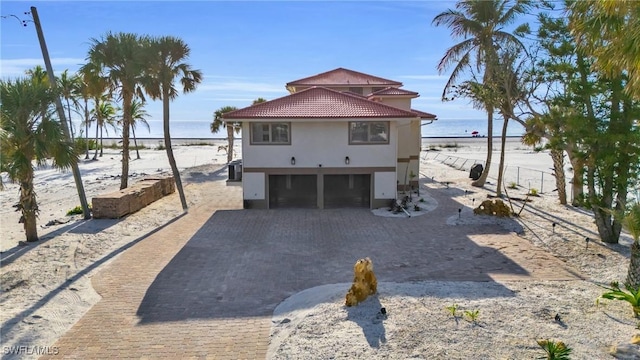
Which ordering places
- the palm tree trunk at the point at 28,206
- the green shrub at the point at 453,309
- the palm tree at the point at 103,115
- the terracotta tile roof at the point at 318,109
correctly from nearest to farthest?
1. the green shrub at the point at 453,309
2. the palm tree trunk at the point at 28,206
3. the terracotta tile roof at the point at 318,109
4. the palm tree at the point at 103,115

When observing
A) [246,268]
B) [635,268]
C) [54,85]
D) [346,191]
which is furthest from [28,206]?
[635,268]

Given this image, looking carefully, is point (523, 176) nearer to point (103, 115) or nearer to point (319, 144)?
point (319, 144)

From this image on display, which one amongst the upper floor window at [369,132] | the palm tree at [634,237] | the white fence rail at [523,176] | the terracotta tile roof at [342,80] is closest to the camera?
the palm tree at [634,237]

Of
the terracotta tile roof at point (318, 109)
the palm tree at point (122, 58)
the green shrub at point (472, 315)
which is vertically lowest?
the green shrub at point (472, 315)

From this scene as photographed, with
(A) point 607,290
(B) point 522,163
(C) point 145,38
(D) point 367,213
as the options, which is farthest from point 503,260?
(B) point 522,163

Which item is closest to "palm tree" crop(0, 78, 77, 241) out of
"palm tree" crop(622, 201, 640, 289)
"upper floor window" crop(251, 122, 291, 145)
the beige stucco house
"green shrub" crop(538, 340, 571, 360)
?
the beige stucco house

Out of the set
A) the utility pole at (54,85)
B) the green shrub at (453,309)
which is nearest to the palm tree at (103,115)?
the utility pole at (54,85)

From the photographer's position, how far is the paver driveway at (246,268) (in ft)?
29.1

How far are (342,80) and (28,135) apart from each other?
67.3 feet

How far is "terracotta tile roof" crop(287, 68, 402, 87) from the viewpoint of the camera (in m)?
30.7

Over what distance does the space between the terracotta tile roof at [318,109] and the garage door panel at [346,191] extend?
10.8 feet

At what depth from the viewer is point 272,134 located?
2156 cm

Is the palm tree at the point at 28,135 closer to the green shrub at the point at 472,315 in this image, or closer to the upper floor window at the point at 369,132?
the upper floor window at the point at 369,132

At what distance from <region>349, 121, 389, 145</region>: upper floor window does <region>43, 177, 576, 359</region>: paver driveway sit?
3549 millimetres
